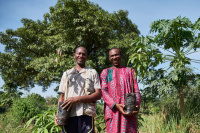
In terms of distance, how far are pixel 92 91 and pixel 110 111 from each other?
37cm

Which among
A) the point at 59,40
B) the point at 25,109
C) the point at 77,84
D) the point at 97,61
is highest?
the point at 59,40

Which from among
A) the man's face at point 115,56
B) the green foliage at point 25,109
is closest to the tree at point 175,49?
the man's face at point 115,56

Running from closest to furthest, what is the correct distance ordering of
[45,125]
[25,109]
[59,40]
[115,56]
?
[115,56] → [45,125] → [25,109] → [59,40]

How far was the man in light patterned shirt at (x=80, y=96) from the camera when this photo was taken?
2018mm

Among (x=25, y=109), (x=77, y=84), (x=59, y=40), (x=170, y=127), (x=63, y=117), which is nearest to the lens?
(x=63, y=117)

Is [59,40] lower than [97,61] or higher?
higher

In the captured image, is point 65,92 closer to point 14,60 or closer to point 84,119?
point 84,119

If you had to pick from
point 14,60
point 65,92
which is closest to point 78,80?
point 65,92

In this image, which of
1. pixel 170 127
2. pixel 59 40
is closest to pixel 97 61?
pixel 59 40

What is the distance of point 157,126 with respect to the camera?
14.5 feet

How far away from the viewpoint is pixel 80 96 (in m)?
2.04

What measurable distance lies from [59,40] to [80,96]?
9.00 meters

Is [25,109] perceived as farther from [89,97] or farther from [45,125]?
[89,97]

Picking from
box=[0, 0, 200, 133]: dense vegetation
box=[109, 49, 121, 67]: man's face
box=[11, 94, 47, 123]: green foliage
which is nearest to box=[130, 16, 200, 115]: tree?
box=[0, 0, 200, 133]: dense vegetation
